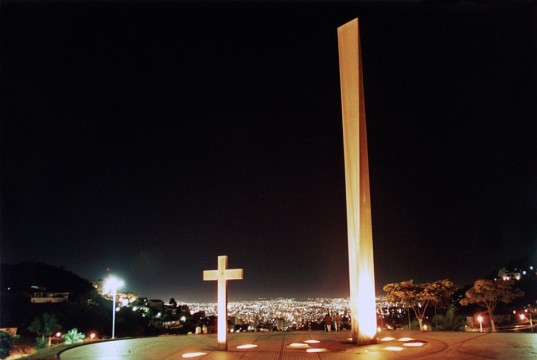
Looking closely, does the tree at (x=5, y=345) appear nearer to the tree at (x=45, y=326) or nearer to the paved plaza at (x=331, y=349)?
the paved plaza at (x=331, y=349)

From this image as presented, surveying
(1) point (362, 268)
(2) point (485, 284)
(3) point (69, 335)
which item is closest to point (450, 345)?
(1) point (362, 268)

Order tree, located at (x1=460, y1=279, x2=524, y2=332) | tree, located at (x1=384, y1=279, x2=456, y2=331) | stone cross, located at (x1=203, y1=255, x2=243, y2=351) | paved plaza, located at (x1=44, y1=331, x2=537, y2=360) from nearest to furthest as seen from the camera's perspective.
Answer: paved plaza, located at (x1=44, y1=331, x2=537, y2=360), stone cross, located at (x1=203, y1=255, x2=243, y2=351), tree, located at (x1=384, y1=279, x2=456, y2=331), tree, located at (x1=460, y1=279, x2=524, y2=332)

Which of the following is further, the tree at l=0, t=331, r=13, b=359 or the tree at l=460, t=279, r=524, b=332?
the tree at l=460, t=279, r=524, b=332

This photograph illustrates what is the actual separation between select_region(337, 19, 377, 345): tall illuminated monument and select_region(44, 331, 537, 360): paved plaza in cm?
81

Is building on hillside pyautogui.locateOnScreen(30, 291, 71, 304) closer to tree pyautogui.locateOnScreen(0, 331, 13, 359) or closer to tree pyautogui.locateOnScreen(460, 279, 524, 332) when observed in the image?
tree pyautogui.locateOnScreen(0, 331, 13, 359)

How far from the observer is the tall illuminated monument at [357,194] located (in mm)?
13042

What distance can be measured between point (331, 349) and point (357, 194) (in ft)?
13.9

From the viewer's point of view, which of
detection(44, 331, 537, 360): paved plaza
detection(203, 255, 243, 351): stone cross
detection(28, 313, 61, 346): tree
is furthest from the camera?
detection(28, 313, 61, 346): tree

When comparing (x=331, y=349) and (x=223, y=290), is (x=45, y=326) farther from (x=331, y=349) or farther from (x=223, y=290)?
(x=331, y=349)

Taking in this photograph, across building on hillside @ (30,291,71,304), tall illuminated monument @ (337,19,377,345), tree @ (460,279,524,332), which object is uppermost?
tall illuminated monument @ (337,19,377,345)

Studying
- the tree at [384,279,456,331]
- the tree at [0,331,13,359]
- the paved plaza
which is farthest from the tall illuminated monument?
the tree at [384,279,456,331]

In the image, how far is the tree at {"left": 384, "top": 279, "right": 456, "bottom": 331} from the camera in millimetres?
23312

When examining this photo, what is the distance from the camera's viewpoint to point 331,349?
1226 centimetres

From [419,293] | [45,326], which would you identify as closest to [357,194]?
[419,293]
